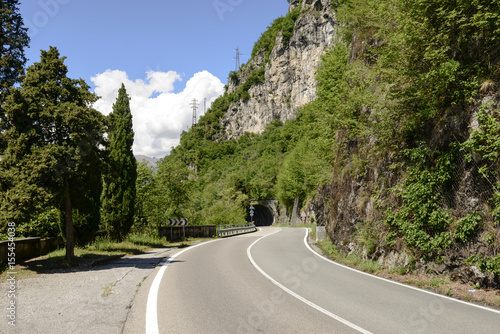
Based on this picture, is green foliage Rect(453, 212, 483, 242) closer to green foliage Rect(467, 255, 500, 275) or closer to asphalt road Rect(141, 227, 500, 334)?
green foliage Rect(467, 255, 500, 275)

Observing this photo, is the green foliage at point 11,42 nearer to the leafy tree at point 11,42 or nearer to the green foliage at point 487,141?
the leafy tree at point 11,42

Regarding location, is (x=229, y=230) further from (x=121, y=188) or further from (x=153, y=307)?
(x=153, y=307)

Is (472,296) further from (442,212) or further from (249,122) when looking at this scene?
(249,122)

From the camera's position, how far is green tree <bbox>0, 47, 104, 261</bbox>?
905 centimetres

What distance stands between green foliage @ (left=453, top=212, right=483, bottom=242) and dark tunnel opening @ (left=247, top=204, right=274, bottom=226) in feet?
249

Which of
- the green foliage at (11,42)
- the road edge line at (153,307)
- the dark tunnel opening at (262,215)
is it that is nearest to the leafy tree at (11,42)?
the green foliage at (11,42)

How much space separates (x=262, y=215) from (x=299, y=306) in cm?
8954

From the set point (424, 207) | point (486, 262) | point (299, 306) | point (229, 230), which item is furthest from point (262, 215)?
point (299, 306)

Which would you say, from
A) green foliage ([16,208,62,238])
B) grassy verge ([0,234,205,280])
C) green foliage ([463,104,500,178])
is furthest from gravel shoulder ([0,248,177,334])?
green foliage ([463,104,500,178])

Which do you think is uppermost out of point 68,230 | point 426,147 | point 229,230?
point 426,147

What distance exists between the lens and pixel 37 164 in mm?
9266

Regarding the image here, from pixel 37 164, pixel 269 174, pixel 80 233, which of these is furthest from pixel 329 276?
pixel 269 174

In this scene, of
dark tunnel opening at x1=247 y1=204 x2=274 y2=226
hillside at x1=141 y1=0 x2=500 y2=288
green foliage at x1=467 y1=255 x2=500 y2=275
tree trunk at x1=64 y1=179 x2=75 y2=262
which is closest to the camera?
green foliage at x1=467 y1=255 x2=500 y2=275

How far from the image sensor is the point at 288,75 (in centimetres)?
11319
